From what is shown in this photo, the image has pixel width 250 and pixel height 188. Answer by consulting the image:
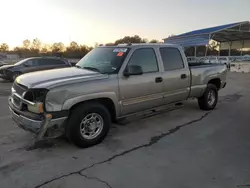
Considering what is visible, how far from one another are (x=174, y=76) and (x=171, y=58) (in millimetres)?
470

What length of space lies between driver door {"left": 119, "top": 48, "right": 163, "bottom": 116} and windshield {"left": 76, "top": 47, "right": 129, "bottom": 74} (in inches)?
8.2

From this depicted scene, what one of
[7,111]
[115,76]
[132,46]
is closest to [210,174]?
[115,76]

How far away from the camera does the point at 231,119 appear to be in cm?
674

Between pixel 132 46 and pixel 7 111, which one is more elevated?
pixel 132 46

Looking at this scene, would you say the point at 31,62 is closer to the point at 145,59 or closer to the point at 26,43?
the point at 145,59

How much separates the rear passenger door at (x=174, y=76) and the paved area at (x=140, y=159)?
2.39ft

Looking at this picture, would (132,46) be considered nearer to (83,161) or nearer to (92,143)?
(92,143)

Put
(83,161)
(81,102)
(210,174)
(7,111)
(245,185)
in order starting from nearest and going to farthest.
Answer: (245,185)
(210,174)
(83,161)
(81,102)
(7,111)

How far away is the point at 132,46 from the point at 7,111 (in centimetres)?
449

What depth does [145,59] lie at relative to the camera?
5645mm

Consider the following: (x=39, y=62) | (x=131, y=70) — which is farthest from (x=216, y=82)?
(x=39, y=62)

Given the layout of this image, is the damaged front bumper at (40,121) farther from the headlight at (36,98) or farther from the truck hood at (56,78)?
the truck hood at (56,78)

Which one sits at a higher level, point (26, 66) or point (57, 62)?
point (57, 62)

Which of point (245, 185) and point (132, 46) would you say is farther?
point (132, 46)
